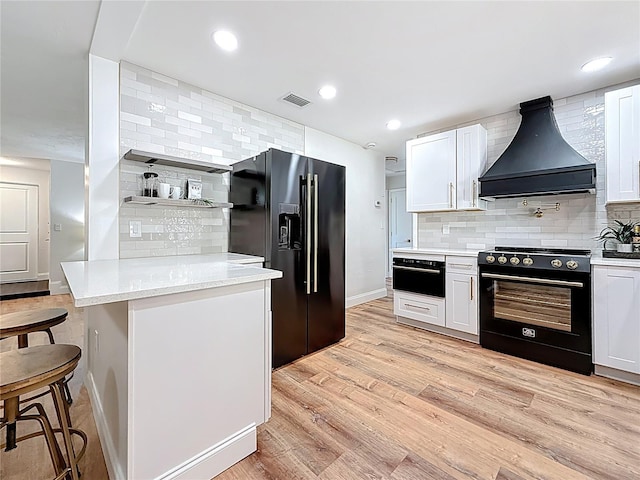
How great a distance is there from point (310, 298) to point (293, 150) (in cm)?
201

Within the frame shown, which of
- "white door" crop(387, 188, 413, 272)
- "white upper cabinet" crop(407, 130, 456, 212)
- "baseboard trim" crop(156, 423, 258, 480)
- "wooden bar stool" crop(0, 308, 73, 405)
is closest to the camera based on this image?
"baseboard trim" crop(156, 423, 258, 480)

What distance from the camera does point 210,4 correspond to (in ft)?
5.91

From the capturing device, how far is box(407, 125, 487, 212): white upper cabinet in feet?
11.0

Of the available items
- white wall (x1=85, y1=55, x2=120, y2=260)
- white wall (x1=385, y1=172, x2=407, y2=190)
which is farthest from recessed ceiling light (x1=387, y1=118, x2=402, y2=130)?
white wall (x1=385, y1=172, x2=407, y2=190)

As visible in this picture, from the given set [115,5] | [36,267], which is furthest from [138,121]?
[36,267]

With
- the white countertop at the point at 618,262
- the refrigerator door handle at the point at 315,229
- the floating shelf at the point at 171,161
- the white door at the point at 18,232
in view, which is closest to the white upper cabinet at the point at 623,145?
the white countertop at the point at 618,262

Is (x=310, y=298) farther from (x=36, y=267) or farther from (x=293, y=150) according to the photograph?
(x=36, y=267)

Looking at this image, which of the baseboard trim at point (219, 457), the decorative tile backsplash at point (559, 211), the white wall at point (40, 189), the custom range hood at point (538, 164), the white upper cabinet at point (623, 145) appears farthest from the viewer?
the white wall at point (40, 189)

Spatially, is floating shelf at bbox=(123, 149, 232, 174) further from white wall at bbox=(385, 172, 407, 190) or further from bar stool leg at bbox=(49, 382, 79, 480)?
white wall at bbox=(385, 172, 407, 190)

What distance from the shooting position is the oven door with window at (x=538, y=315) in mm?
2463

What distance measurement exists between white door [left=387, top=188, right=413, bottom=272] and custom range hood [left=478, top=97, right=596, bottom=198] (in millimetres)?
3913

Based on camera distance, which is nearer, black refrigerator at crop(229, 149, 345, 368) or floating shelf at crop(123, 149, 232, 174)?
floating shelf at crop(123, 149, 232, 174)

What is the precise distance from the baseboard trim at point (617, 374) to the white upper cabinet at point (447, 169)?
5.97 feet

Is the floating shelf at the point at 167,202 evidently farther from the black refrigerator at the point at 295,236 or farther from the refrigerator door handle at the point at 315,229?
the refrigerator door handle at the point at 315,229
